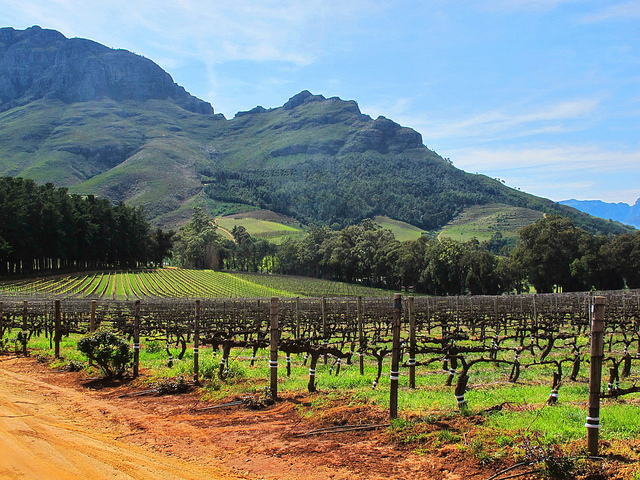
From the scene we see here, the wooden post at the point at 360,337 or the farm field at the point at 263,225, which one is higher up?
the farm field at the point at 263,225

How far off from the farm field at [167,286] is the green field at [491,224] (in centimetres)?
8490

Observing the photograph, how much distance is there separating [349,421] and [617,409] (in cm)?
374

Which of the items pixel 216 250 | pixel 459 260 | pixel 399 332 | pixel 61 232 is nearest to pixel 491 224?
pixel 459 260

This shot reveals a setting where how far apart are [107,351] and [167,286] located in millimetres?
56181

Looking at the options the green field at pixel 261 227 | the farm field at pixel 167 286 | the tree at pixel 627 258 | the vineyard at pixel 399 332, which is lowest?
the farm field at pixel 167 286

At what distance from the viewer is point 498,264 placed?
7062cm

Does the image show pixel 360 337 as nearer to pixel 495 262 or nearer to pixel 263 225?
pixel 495 262

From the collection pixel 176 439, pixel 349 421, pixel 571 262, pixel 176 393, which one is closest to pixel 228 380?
pixel 176 393

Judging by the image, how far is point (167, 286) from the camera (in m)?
64.4

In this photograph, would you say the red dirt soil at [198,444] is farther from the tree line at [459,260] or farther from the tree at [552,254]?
the tree line at [459,260]

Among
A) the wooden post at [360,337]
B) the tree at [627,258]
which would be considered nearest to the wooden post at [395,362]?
the wooden post at [360,337]

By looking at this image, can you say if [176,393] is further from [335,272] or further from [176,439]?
[335,272]

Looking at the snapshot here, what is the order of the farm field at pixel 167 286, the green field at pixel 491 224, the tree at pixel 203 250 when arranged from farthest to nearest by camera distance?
the green field at pixel 491 224 → the tree at pixel 203 250 → the farm field at pixel 167 286

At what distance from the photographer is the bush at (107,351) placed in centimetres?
1080
